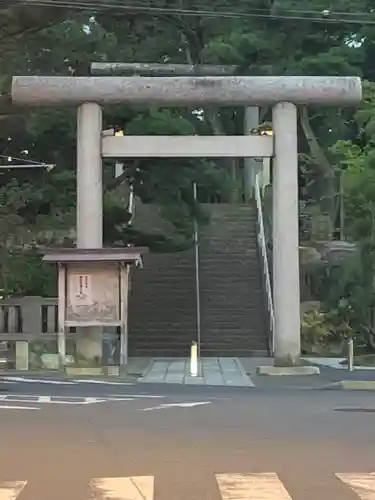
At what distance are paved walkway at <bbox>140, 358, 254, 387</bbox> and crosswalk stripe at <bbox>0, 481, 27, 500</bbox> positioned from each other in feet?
36.5

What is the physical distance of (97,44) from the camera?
2970 cm

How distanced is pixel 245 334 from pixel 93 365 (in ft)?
20.5

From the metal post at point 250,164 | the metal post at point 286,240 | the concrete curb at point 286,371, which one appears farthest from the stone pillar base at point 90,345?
the metal post at point 250,164

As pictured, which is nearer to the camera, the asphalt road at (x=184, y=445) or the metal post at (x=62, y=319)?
the asphalt road at (x=184, y=445)

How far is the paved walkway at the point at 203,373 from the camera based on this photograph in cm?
2014

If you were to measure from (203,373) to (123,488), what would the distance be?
44.1 feet

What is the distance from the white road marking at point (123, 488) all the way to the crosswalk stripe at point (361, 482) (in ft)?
5.99

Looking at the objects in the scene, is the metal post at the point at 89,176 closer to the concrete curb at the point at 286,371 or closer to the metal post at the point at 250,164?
the concrete curb at the point at 286,371

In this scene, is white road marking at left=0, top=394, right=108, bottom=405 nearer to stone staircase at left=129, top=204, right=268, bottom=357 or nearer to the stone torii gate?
the stone torii gate

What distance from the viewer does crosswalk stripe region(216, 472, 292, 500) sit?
26.0ft

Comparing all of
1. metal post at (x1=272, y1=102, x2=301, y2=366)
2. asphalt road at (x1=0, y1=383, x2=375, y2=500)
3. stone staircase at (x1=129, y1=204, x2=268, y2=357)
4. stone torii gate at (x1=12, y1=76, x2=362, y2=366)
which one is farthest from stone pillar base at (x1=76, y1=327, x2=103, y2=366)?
asphalt road at (x1=0, y1=383, x2=375, y2=500)

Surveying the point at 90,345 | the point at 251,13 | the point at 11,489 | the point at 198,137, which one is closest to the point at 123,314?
the point at 90,345

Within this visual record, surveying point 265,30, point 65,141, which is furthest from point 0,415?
point 265,30

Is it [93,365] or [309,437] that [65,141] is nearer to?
[93,365]
